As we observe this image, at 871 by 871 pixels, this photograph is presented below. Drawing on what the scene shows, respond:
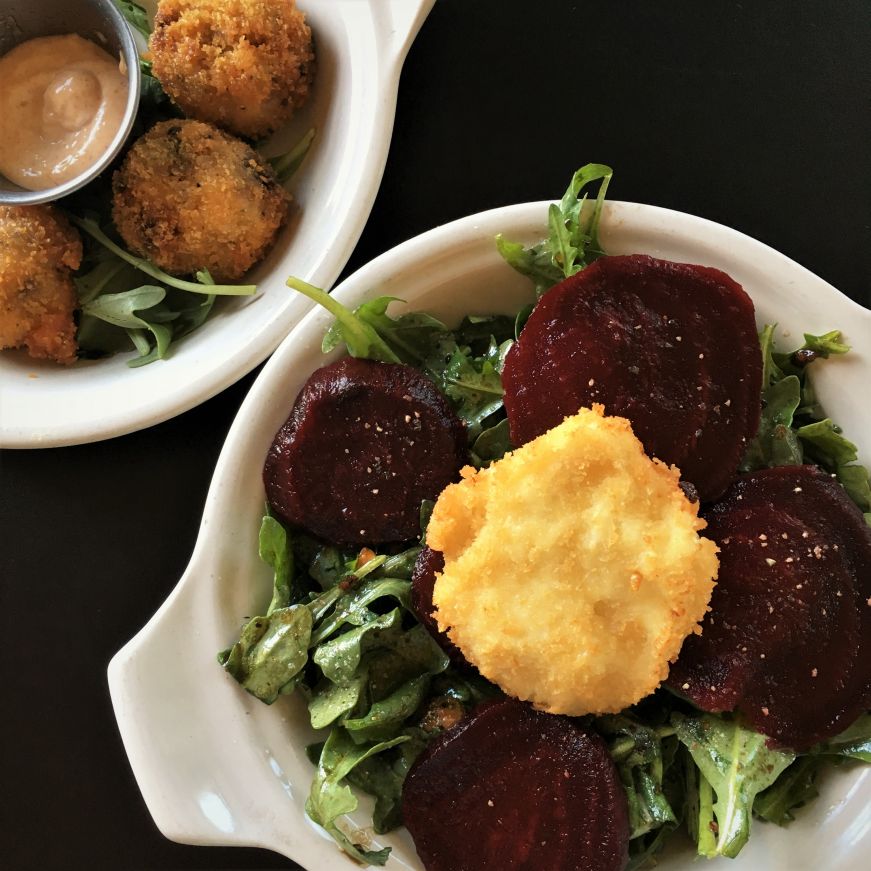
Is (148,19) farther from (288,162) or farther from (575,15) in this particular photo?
(575,15)

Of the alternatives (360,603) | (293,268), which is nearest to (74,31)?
(293,268)

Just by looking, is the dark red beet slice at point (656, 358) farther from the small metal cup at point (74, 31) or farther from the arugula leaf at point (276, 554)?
the small metal cup at point (74, 31)

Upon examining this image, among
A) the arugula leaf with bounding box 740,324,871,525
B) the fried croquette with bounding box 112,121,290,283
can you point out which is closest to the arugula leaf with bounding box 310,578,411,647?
the arugula leaf with bounding box 740,324,871,525

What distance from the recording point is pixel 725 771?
0.96 meters

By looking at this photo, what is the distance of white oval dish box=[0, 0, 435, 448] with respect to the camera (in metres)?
1.19

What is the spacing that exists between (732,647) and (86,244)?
4.10 feet

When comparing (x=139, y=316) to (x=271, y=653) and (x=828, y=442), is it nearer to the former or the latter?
(x=271, y=653)

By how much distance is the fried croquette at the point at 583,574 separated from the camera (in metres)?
0.92

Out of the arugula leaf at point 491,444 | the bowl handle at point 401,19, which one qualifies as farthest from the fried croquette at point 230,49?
the arugula leaf at point 491,444

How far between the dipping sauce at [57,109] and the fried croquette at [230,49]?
4.2 inches

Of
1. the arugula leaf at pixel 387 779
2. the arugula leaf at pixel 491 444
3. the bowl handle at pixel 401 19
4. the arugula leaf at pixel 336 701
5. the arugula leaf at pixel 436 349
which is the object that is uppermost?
the bowl handle at pixel 401 19

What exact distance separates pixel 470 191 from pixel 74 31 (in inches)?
29.6

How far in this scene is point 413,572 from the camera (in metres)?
1.06

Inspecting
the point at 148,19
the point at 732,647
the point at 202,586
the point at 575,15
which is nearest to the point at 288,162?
the point at 148,19
